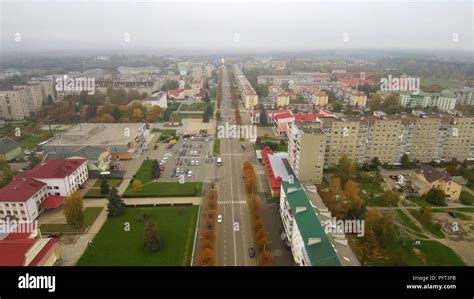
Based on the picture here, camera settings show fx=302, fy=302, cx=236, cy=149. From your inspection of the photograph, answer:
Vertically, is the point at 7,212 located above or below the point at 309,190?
below

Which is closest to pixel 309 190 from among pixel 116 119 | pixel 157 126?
pixel 157 126

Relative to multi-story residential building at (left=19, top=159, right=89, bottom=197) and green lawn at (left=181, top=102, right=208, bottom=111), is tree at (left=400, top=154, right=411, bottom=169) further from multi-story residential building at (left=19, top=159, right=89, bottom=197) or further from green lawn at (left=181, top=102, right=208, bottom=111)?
green lawn at (left=181, top=102, right=208, bottom=111)

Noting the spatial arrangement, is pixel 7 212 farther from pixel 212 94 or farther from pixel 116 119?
pixel 212 94

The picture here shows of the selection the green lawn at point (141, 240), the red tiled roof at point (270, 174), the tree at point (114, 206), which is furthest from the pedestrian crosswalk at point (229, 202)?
the tree at point (114, 206)

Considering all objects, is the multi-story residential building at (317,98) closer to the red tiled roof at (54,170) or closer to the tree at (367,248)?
the tree at (367,248)

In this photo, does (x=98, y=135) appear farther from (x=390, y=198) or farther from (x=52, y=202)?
(x=390, y=198)
